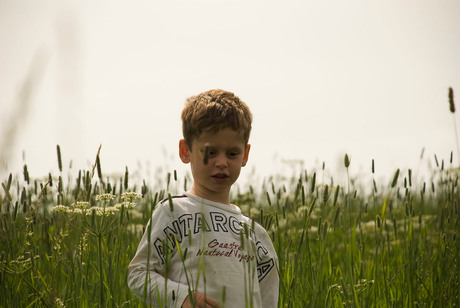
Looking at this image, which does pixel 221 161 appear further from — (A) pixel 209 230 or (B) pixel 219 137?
(A) pixel 209 230

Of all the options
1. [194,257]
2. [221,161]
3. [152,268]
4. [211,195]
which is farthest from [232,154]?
[152,268]

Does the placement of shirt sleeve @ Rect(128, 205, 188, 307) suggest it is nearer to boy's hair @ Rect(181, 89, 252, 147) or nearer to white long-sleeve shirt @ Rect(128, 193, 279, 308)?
white long-sleeve shirt @ Rect(128, 193, 279, 308)

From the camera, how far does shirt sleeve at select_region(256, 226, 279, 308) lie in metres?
2.38

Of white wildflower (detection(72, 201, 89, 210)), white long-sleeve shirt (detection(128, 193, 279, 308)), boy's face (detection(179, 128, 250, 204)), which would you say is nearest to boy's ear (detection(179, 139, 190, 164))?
boy's face (detection(179, 128, 250, 204))

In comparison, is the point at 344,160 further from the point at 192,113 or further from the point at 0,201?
the point at 0,201

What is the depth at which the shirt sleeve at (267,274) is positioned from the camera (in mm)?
2385

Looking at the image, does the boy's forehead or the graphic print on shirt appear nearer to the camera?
the graphic print on shirt

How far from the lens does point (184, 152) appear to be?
7.98 feet

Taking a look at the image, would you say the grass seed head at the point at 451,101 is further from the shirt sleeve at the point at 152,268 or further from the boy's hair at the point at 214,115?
the shirt sleeve at the point at 152,268

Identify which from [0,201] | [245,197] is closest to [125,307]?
[0,201]

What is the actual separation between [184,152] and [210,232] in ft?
1.49

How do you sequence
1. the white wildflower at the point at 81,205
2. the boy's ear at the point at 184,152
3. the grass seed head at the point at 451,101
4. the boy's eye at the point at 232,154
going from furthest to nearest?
the grass seed head at the point at 451,101 < the boy's ear at the point at 184,152 < the boy's eye at the point at 232,154 < the white wildflower at the point at 81,205

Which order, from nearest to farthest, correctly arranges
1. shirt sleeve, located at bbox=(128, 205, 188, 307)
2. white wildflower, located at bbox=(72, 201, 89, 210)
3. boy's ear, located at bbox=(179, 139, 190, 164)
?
shirt sleeve, located at bbox=(128, 205, 188, 307)
white wildflower, located at bbox=(72, 201, 89, 210)
boy's ear, located at bbox=(179, 139, 190, 164)

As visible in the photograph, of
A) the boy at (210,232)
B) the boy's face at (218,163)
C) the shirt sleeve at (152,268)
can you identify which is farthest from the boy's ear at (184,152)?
the shirt sleeve at (152,268)
